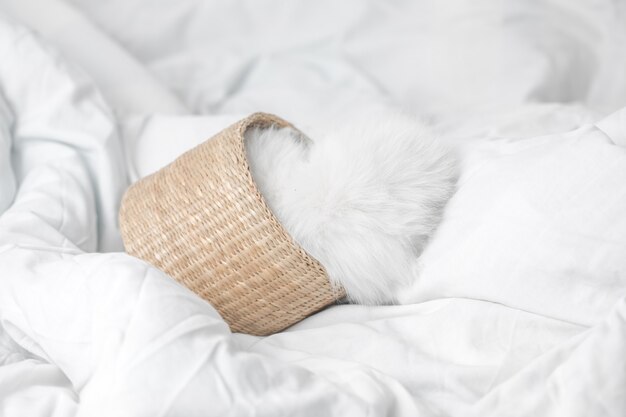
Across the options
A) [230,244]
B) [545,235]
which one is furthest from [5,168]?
A: [545,235]

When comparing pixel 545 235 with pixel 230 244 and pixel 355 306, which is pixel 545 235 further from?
pixel 230 244

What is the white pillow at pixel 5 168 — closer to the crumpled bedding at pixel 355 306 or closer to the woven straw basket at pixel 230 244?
the crumpled bedding at pixel 355 306

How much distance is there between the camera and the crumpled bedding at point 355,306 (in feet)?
2.01

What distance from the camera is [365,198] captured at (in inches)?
29.7

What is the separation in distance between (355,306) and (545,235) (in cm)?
23

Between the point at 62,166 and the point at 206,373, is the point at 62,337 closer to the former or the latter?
the point at 206,373

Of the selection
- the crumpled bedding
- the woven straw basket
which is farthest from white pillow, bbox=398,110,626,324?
the woven straw basket

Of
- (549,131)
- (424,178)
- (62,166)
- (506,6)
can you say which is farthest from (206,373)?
(506,6)

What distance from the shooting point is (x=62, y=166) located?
0.98 metres

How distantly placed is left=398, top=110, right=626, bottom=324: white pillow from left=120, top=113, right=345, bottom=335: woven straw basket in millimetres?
129

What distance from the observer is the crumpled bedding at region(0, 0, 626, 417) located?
61 centimetres

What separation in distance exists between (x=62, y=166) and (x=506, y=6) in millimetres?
812

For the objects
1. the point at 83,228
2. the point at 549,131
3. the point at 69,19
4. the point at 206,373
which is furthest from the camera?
the point at 69,19

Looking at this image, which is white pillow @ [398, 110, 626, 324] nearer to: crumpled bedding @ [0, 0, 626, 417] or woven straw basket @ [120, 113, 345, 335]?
crumpled bedding @ [0, 0, 626, 417]
